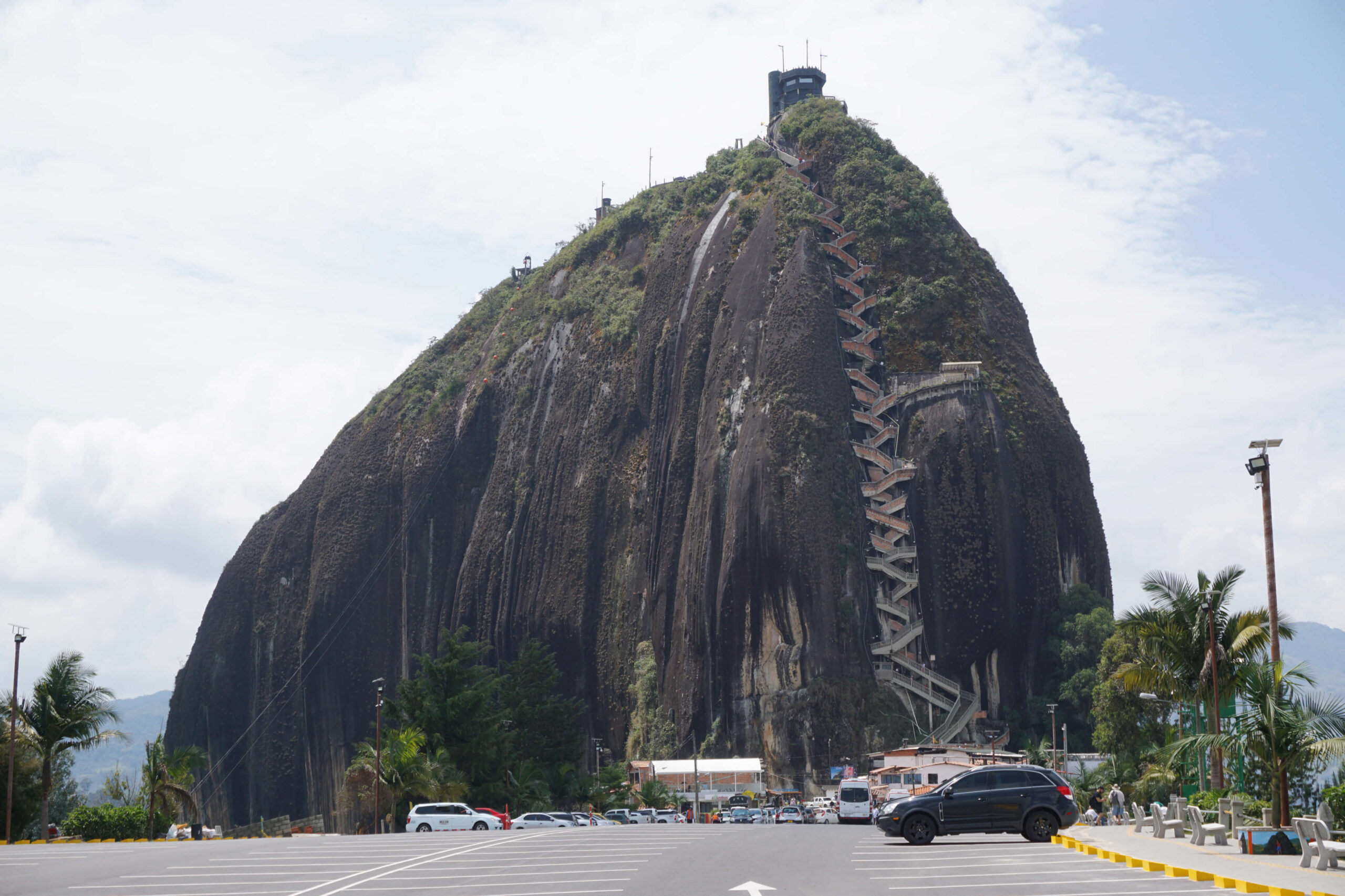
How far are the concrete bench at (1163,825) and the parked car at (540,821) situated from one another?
2503 cm

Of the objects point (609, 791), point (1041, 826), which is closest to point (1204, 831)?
point (1041, 826)

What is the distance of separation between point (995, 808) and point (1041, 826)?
1.03m

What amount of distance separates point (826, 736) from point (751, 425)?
20.9m

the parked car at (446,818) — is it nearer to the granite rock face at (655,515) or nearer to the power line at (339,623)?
the granite rock face at (655,515)

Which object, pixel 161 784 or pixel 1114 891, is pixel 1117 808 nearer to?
pixel 1114 891

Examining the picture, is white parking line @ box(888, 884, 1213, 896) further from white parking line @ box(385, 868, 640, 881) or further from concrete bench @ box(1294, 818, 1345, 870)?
white parking line @ box(385, 868, 640, 881)

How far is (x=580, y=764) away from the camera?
9131 cm

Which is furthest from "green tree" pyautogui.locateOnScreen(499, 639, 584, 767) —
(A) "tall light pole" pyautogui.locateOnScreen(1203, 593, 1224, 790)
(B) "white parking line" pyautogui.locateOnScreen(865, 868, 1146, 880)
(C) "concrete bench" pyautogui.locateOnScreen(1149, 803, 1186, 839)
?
(B) "white parking line" pyautogui.locateOnScreen(865, 868, 1146, 880)

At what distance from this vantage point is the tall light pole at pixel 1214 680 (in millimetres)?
29797

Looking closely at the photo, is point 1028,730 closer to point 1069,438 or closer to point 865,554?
point 865,554

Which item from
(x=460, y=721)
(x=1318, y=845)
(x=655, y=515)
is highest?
(x=655, y=515)

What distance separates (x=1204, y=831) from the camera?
2367cm

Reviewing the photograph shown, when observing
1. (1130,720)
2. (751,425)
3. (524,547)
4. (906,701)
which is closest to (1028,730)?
(906,701)

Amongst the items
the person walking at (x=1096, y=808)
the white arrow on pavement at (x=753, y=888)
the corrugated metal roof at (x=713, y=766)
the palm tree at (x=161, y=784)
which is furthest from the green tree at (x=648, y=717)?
the white arrow on pavement at (x=753, y=888)
